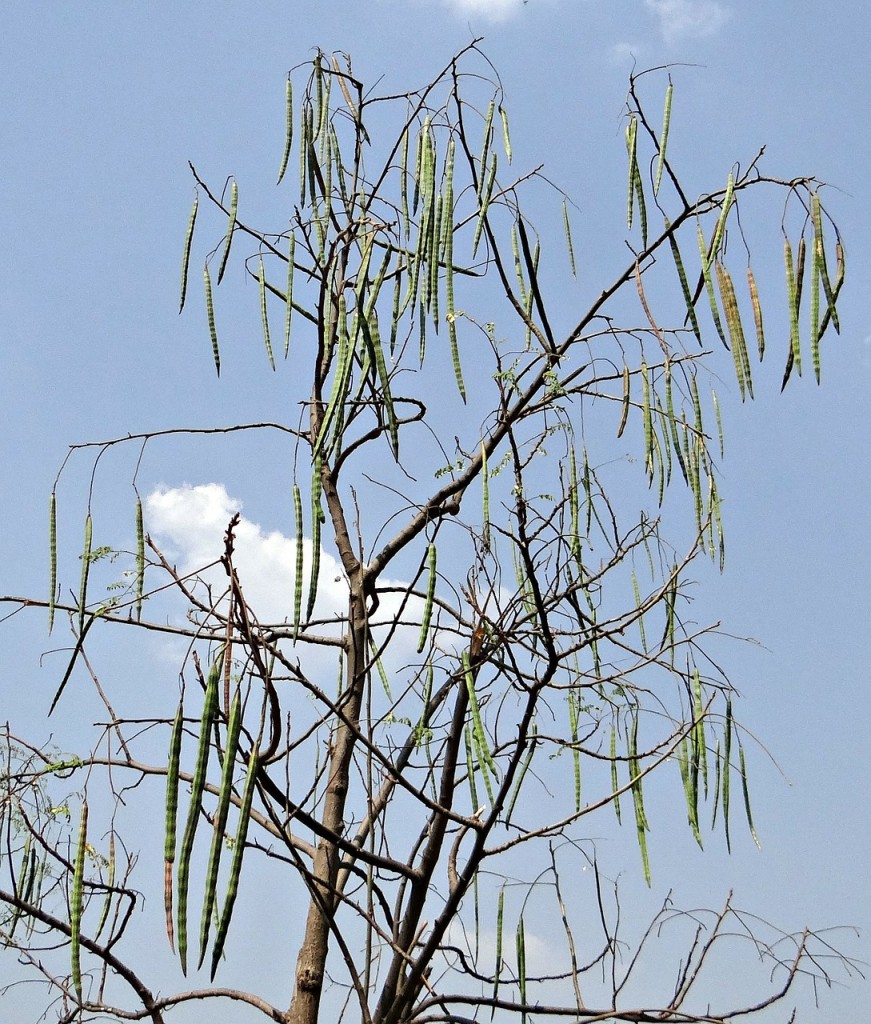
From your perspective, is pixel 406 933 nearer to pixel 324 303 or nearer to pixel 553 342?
pixel 553 342

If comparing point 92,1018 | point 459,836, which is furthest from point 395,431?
point 92,1018

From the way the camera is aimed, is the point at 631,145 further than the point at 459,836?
No

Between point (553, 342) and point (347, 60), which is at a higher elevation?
point (347, 60)

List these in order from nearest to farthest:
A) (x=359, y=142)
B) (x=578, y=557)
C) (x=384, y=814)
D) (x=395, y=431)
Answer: (x=395, y=431) < (x=578, y=557) < (x=384, y=814) < (x=359, y=142)

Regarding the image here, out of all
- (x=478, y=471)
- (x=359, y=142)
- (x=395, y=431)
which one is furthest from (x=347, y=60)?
(x=395, y=431)

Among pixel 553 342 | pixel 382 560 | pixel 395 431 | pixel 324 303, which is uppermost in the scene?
pixel 324 303

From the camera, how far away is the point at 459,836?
2.49 m

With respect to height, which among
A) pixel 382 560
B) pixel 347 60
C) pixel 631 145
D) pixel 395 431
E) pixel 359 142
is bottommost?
pixel 395 431

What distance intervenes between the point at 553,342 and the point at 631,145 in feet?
1.47

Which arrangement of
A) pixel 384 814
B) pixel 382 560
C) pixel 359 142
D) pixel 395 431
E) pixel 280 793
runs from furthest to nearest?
1. pixel 359 142
2. pixel 382 560
3. pixel 384 814
4. pixel 395 431
5. pixel 280 793

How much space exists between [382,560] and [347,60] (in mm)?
1452

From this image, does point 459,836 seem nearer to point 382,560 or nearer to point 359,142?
point 382,560

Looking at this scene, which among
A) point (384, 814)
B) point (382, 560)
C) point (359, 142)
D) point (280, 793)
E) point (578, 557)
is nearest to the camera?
point (280, 793)

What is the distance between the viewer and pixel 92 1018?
8.33 ft
